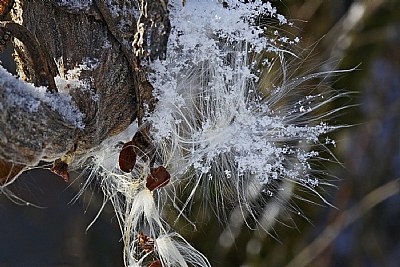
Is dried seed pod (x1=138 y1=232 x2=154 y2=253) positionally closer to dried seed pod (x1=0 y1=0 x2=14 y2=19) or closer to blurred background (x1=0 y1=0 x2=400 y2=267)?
dried seed pod (x1=0 y1=0 x2=14 y2=19)

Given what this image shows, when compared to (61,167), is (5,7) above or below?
above

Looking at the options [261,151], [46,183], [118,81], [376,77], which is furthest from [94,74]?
[376,77]

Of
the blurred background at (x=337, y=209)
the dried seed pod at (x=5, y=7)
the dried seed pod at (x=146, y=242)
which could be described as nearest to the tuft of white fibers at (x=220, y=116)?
the dried seed pod at (x=146, y=242)

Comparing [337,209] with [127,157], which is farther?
[337,209]

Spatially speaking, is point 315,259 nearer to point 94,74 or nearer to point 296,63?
point 296,63

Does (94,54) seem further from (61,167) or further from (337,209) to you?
(337,209)

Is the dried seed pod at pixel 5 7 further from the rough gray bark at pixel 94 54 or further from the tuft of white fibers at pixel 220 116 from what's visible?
the tuft of white fibers at pixel 220 116

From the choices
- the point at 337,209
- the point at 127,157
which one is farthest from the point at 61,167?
the point at 337,209
